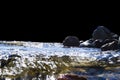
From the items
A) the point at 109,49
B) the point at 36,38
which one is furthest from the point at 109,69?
the point at 36,38

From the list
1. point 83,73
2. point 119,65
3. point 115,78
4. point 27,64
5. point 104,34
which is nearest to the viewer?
point 115,78

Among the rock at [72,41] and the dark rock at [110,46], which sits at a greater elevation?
the rock at [72,41]

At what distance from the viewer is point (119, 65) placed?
54.3 ft

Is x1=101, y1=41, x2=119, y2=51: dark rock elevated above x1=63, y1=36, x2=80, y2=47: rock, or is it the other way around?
x1=63, y1=36, x2=80, y2=47: rock

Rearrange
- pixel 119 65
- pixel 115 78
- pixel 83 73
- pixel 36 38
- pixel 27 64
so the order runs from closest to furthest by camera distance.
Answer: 1. pixel 115 78
2. pixel 83 73
3. pixel 27 64
4. pixel 119 65
5. pixel 36 38

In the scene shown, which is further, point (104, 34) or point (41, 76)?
point (104, 34)

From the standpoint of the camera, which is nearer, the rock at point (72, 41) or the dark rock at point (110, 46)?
the dark rock at point (110, 46)

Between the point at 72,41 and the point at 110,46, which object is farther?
the point at 72,41

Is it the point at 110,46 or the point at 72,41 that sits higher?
the point at 72,41

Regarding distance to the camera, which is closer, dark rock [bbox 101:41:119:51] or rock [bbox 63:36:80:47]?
dark rock [bbox 101:41:119:51]

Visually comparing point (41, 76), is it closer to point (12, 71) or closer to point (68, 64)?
point (12, 71)

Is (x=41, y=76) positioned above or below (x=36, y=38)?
below

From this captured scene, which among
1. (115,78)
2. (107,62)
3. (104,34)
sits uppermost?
(104,34)

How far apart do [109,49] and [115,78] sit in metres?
14.6
